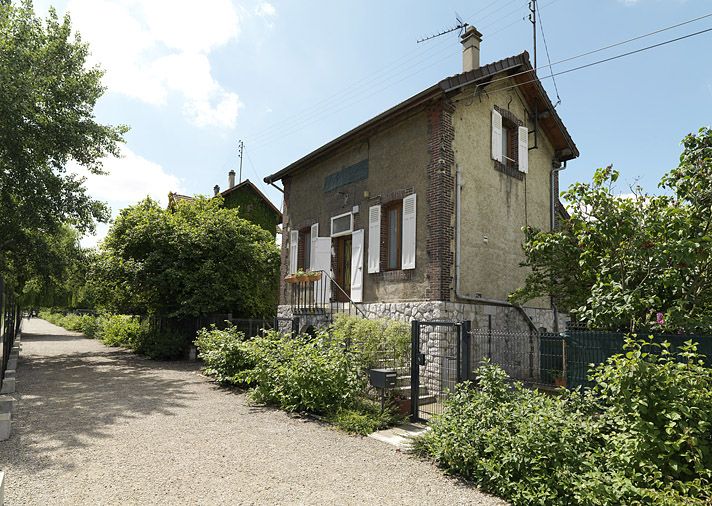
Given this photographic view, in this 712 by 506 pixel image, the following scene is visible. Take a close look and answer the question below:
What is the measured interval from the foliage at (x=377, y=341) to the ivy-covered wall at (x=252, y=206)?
15386 millimetres

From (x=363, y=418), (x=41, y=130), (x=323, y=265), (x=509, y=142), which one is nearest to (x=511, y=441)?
(x=363, y=418)

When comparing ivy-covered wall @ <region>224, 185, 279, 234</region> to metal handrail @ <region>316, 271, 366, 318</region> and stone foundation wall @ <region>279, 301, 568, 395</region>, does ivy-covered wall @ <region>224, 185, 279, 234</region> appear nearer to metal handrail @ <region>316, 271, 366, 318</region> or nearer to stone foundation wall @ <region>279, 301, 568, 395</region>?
metal handrail @ <region>316, 271, 366, 318</region>

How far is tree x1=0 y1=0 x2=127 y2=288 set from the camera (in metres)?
12.4

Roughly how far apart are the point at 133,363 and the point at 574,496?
43.4 ft

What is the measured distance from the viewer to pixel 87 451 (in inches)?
213

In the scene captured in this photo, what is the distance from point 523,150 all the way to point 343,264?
536 cm

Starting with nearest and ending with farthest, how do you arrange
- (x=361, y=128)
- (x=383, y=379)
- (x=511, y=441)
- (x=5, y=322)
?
(x=511, y=441) → (x=383, y=379) → (x=5, y=322) → (x=361, y=128)

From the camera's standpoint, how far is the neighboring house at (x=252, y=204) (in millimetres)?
23781

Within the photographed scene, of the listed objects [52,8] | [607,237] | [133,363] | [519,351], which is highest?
[52,8]

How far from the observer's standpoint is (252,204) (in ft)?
80.6

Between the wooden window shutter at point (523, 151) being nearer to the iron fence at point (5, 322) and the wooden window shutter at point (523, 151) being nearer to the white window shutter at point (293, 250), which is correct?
the white window shutter at point (293, 250)

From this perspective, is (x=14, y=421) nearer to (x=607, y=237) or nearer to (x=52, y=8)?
(x=607, y=237)

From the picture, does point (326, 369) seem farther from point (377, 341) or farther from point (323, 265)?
point (323, 265)

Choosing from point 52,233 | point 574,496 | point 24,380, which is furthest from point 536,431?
point 52,233
